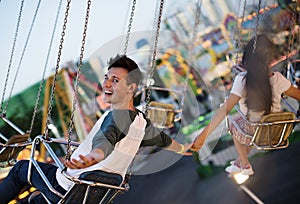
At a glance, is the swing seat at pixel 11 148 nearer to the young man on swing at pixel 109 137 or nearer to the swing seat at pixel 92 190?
the young man on swing at pixel 109 137

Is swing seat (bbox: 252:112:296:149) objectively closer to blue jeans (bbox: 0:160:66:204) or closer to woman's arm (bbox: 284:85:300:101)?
woman's arm (bbox: 284:85:300:101)

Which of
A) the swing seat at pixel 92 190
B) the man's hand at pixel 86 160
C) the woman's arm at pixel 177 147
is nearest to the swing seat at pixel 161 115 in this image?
the woman's arm at pixel 177 147

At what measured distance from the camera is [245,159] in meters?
2.40

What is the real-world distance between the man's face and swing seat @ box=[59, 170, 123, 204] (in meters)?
0.24

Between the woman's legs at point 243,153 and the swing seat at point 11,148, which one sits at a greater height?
the swing seat at point 11,148

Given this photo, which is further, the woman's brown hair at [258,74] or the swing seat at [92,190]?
the woman's brown hair at [258,74]

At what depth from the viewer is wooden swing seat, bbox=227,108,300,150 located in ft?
6.61

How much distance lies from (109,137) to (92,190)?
8.5 inches

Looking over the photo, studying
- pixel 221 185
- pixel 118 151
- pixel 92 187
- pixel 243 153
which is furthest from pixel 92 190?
pixel 221 185

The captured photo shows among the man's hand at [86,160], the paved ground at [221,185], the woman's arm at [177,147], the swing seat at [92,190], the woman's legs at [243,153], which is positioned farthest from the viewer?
the paved ground at [221,185]

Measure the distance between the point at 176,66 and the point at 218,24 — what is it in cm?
93

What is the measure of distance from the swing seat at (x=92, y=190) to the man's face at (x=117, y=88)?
0.79 feet

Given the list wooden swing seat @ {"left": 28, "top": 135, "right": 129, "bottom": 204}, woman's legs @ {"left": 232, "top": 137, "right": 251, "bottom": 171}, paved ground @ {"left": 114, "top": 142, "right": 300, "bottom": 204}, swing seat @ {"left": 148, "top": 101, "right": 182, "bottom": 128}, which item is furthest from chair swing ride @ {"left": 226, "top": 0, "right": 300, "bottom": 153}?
paved ground @ {"left": 114, "top": 142, "right": 300, "bottom": 204}

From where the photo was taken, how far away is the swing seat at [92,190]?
147cm
